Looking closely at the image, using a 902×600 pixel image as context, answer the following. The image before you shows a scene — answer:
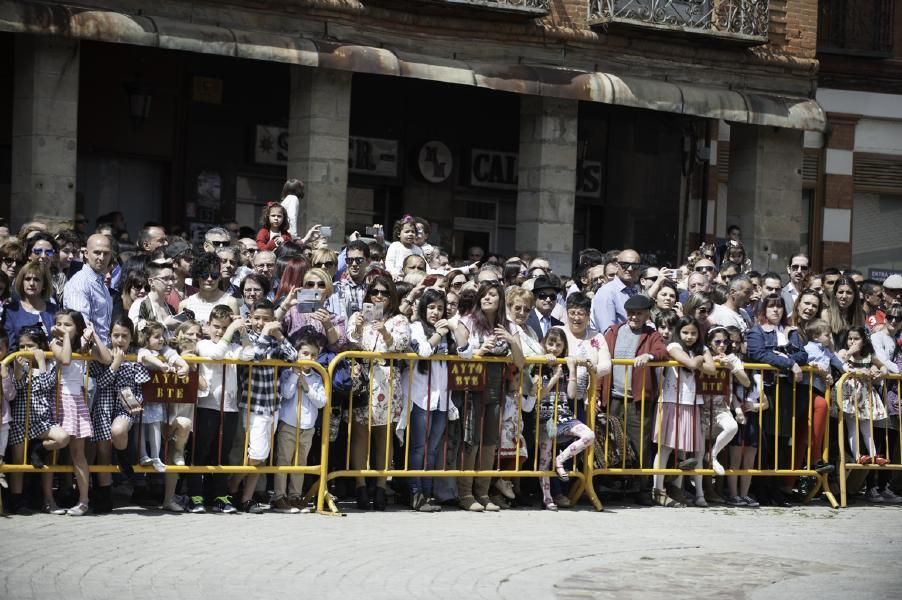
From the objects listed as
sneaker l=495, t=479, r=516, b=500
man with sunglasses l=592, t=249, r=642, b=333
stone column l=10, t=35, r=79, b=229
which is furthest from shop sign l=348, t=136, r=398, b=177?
sneaker l=495, t=479, r=516, b=500

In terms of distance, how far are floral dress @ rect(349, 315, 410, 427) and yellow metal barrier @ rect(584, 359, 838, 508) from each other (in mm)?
1794

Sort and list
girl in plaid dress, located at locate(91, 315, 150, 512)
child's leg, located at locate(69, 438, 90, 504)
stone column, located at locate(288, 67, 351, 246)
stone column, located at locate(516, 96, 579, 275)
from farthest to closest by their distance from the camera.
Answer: stone column, located at locate(516, 96, 579, 275)
stone column, located at locate(288, 67, 351, 246)
girl in plaid dress, located at locate(91, 315, 150, 512)
child's leg, located at locate(69, 438, 90, 504)

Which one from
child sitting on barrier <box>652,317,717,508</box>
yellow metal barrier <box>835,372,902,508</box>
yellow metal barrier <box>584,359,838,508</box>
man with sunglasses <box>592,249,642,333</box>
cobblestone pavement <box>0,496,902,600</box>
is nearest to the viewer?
cobblestone pavement <box>0,496,902,600</box>

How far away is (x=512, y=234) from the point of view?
27188 millimetres

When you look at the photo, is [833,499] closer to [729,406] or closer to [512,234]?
[729,406]

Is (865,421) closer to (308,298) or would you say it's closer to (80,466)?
(308,298)

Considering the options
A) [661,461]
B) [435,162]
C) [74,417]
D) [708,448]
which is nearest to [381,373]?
[74,417]

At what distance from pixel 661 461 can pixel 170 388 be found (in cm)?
445

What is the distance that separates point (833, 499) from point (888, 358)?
1.65 meters

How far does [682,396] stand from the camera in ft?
45.2

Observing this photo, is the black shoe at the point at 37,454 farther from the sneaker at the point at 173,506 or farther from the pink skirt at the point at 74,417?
the sneaker at the point at 173,506

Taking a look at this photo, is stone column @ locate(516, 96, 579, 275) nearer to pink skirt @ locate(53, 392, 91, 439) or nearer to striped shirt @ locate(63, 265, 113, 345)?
striped shirt @ locate(63, 265, 113, 345)

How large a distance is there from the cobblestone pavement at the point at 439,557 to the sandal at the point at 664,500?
85cm

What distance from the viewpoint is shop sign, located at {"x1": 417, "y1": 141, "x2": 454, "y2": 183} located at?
25.9m
